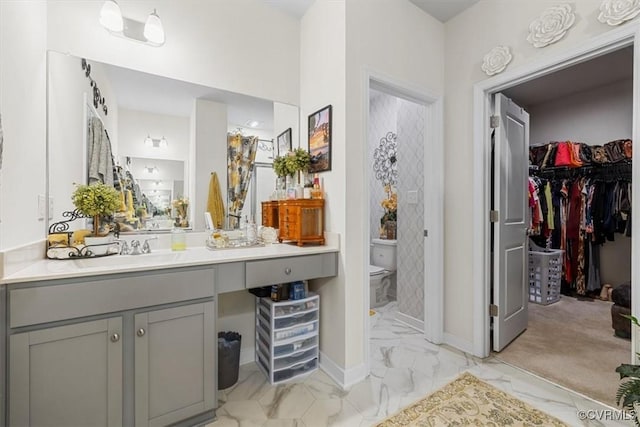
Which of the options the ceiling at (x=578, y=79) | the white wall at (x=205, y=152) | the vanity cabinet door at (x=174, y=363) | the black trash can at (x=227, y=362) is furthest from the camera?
the ceiling at (x=578, y=79)

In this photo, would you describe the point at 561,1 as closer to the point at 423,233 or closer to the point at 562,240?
the point at 423,233

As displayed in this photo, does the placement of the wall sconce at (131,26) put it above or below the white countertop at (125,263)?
above

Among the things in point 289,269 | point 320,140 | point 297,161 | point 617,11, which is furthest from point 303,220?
point 617,11

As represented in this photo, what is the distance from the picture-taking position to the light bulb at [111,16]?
1.70m

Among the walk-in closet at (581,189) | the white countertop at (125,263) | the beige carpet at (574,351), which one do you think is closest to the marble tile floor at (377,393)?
the beige carpet at (574,351)

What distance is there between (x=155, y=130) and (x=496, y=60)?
244 centimetres

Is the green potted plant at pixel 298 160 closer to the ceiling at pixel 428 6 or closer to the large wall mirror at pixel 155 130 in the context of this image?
the large wall mirror at pixel 155 130

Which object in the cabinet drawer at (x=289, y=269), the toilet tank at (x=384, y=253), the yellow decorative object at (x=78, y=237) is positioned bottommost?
the toilet tank at (x=384, y=253)

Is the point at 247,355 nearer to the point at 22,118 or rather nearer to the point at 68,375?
the point at 68,375

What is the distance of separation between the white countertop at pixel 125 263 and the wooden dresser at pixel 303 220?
7cm

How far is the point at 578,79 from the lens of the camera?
365 centimetres

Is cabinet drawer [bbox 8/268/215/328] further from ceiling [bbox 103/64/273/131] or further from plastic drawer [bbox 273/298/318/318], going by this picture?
ceiling [bbox 103/64/273/131]

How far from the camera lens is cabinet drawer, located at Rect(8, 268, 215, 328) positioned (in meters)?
1.17

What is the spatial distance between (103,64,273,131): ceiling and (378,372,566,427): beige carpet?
7.07ft
